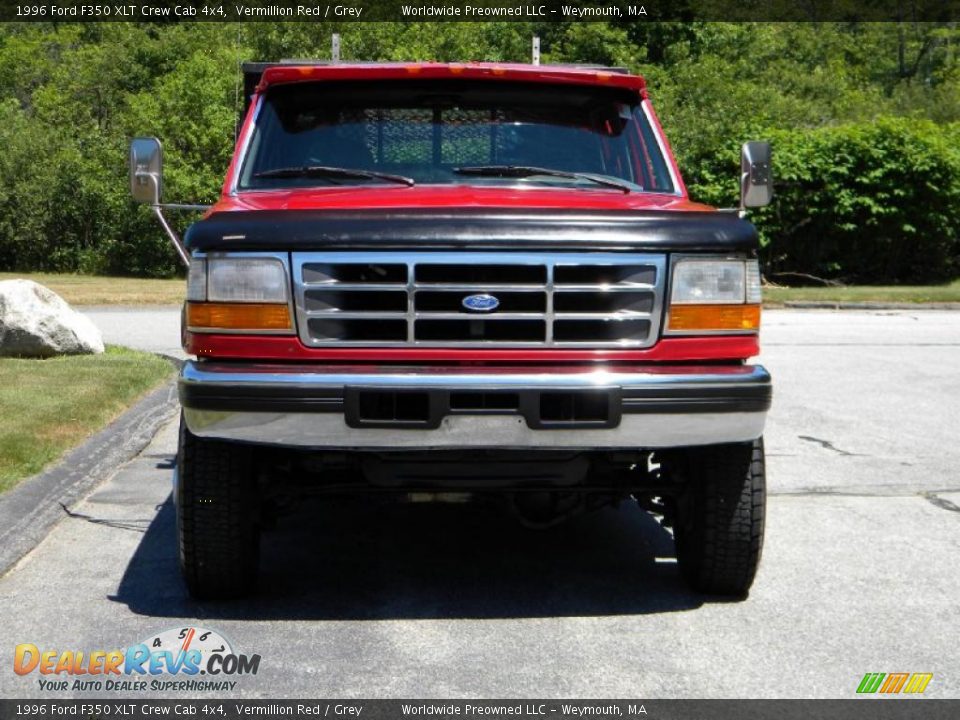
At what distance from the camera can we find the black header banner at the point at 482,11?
1556 inches

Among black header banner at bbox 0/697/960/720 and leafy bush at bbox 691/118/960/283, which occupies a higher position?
black header banner at bbox 0/697/960/720

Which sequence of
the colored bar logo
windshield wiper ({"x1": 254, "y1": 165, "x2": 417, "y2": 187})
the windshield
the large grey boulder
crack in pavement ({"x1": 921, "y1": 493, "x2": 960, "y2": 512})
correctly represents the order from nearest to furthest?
1. the colored bar logo
2. windshield wiper ({"x1": 254, "y1": 165, "x2": 417, "y2": 187})
3. the windshield
4. crack in pavement ({"x1": 921, "y1": 493, "x2": 960, "y2": 512})
5. the large grey boulder

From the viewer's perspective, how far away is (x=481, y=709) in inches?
154

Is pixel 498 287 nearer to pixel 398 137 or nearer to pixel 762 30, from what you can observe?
pixel 398 137

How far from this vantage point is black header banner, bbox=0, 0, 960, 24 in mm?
39531

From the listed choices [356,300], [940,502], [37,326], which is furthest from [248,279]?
[37,326]

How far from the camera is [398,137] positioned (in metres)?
5.85

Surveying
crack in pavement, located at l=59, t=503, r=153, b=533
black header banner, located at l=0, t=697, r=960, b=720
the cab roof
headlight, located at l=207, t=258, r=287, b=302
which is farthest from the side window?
crack in pavement, located at l=59, t=503, r=153, b=533

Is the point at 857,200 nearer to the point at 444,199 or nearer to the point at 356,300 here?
the point at 444,199

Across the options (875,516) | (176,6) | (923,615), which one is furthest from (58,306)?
(176,6)

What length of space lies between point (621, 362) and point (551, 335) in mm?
260

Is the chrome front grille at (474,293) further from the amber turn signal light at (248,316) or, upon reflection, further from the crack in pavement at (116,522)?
the crack in pavement at (116,522)

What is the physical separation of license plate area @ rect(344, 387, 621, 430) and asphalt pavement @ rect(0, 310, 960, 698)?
29.0 inches

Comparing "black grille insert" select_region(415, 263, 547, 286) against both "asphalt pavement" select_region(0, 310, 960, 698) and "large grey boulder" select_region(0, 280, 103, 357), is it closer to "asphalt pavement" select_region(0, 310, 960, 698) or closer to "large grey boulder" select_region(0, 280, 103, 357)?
"asphalt pavement" select_region(0, 310, 960, 698)
